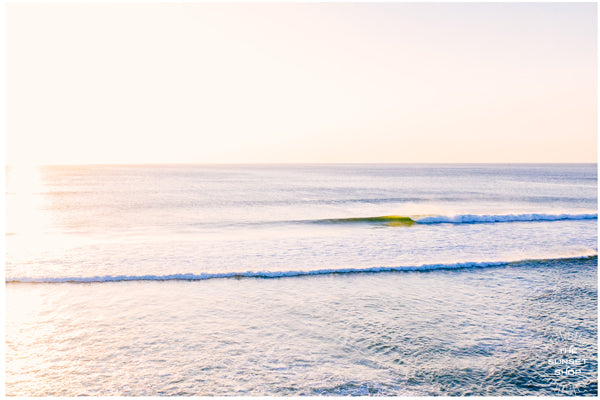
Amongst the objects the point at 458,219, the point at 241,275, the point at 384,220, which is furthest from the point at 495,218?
the point at 241,275

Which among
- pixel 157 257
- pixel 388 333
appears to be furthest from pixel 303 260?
pixel 388 333

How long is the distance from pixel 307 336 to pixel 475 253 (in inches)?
405

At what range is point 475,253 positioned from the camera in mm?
15477

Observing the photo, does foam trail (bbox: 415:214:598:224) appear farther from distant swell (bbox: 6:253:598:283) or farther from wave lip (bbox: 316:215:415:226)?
distant swell (bbox: 6:253:598:283)

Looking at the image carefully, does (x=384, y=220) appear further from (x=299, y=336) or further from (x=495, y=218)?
(x=299, y=336)

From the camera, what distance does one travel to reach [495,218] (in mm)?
25578

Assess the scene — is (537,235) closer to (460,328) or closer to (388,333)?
(460,328)

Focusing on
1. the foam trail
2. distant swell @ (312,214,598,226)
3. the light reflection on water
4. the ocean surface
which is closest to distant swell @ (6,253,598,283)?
the ocean surface

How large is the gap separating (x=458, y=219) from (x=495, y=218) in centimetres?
271

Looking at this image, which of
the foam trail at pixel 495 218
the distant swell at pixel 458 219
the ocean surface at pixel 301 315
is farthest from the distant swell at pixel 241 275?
the foam trail at pixel 495 218

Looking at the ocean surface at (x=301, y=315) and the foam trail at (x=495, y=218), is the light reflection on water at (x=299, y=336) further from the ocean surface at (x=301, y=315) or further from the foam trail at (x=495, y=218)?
the foam trail at (x=495, y=218)

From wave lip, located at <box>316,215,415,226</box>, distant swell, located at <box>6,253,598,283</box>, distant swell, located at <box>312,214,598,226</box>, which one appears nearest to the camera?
distant swell, located at <box>6,253,598,283</box>

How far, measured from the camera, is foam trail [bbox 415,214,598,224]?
2461 cm

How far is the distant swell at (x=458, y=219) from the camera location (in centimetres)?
2452
